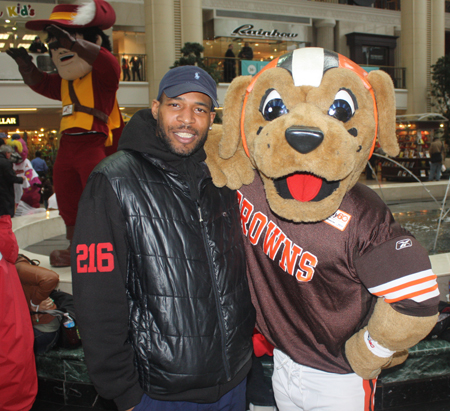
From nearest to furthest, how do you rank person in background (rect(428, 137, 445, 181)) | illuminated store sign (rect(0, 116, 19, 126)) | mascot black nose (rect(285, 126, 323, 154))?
mascot black nose (rect(285, 126, 323, 154)) < person in background (rect(428, 137, 445, 181)) < illuminated store sign (rect(0, 116, 19, 126))

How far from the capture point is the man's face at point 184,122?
2.00m

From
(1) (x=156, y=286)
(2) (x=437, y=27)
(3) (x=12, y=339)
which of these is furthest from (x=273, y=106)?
(2) (x=437, y=27)

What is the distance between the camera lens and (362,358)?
1.79 metres

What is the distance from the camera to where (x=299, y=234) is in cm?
180

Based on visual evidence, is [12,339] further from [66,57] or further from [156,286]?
[66,57]

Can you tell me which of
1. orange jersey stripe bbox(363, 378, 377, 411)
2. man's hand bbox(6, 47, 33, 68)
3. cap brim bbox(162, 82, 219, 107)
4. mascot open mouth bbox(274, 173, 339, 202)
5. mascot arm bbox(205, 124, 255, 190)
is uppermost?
man's hand bbox(6, 47, 33, 68)

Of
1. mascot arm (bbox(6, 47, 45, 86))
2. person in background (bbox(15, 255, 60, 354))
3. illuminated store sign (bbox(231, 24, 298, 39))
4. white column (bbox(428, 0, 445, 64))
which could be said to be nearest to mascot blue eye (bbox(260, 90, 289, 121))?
person in background (bbox(15, 255, 60, 354))

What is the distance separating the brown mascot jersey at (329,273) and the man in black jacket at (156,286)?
0.14m

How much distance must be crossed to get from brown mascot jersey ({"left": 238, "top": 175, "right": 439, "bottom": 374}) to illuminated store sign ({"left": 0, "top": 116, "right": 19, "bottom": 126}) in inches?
758

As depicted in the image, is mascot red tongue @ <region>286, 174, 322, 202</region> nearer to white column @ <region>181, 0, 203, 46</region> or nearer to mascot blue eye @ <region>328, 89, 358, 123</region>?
mascot blue eye @ <region>328, 89, 358, 123</region>

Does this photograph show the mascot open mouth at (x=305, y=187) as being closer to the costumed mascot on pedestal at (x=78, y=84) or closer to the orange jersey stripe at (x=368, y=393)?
the orange jersey stripe at (x=368, y=393)

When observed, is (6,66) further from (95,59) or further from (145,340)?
(145,340)

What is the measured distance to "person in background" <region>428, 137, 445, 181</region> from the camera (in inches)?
553

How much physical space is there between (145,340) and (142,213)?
1.68ft
